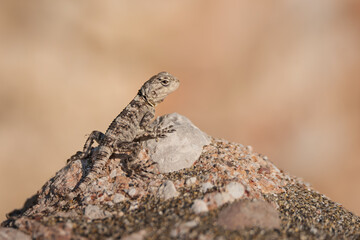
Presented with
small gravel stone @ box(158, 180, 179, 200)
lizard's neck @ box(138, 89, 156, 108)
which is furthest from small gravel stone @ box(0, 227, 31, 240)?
lizard's neck @ box(138, 89, 156, 108)

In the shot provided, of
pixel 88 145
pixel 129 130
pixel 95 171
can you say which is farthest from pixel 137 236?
pixel 88 145

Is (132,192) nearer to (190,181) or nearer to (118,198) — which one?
(118,198)

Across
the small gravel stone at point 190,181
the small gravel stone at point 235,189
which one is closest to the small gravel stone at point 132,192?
the small gravel stone at point 190,181

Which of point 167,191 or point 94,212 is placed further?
point 167,191

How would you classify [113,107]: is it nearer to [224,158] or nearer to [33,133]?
[33,133]

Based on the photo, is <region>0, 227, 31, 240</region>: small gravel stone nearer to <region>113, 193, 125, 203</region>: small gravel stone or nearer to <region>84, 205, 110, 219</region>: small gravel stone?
<region>84, 205, 110, 219</region>: small gravel stone

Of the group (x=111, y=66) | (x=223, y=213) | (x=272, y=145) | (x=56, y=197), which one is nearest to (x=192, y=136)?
(x=223, y=213)

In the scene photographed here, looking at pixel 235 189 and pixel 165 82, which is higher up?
pixel 165 82
